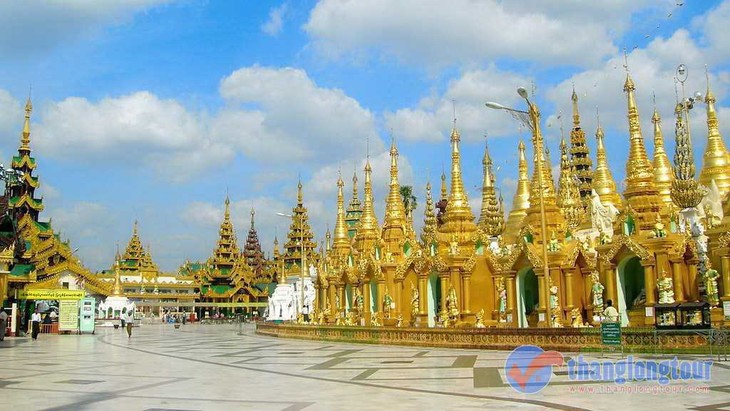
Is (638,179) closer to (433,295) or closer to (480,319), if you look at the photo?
(480,319)

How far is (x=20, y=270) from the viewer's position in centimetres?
5228

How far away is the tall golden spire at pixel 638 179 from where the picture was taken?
1075 inches

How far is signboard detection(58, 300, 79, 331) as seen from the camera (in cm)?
4534

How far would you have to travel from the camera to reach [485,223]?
1893 inches

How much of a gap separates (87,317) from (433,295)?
85.8 feet

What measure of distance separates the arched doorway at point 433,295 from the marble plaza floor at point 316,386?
35.6 feet

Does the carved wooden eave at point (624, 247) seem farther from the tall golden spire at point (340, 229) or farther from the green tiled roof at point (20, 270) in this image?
the green tiled roof at point (20, 270)

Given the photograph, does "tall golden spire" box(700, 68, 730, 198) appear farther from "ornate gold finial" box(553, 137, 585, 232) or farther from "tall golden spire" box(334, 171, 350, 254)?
"tall golden spire" box(334, 171, 350, 254)

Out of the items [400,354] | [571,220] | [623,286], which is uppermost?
[571,220]

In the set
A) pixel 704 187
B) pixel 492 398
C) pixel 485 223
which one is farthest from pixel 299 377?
pixel 485 223

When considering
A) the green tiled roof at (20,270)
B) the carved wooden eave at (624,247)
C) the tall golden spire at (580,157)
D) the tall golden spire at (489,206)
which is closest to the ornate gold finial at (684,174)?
the carved wooden eave at (624,247)

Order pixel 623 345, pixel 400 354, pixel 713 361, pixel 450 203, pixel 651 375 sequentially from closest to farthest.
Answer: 1. pixel 651 375
2. pixel 713 361
3. pixel 623 345
4. pixel 400 354
5. pixel 450 203

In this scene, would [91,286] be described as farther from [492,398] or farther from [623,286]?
[492,398]

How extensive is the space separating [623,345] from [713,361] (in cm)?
319
